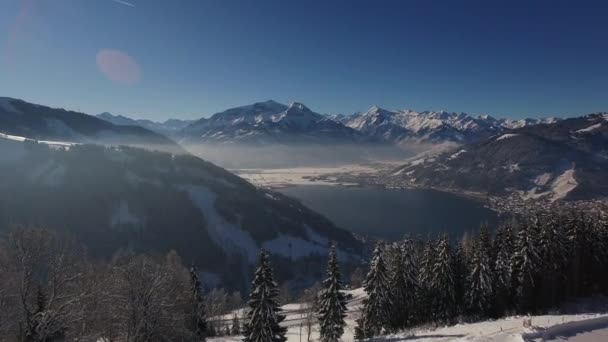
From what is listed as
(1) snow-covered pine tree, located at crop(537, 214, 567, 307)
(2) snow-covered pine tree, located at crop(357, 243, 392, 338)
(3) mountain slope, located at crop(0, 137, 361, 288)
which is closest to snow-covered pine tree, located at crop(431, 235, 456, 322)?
(2) snow-covered pine tree, located at crop(357, 243, 392, 338)

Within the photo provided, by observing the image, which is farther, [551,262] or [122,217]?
[122,217]

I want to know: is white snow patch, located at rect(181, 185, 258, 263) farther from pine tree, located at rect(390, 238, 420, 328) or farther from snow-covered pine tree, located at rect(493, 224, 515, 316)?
snow-covered pine tree, located at rect(493, 224, 515, 316)

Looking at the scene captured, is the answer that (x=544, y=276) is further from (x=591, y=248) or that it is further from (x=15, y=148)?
(x=15, y=148)

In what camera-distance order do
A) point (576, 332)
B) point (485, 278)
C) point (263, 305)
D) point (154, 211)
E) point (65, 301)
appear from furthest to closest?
point (154, 211), point (485, 278), point (263, 305), point (65, 301), point (576, 332)

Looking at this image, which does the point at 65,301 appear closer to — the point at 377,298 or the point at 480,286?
the point at 377,298

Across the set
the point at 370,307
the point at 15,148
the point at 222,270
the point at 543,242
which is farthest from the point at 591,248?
the point at 15,148

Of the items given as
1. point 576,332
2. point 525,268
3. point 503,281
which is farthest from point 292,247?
point 576,332

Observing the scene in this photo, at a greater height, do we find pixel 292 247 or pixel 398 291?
pixel 398 291

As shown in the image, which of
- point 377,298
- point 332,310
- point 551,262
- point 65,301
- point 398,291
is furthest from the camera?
point 551,262
